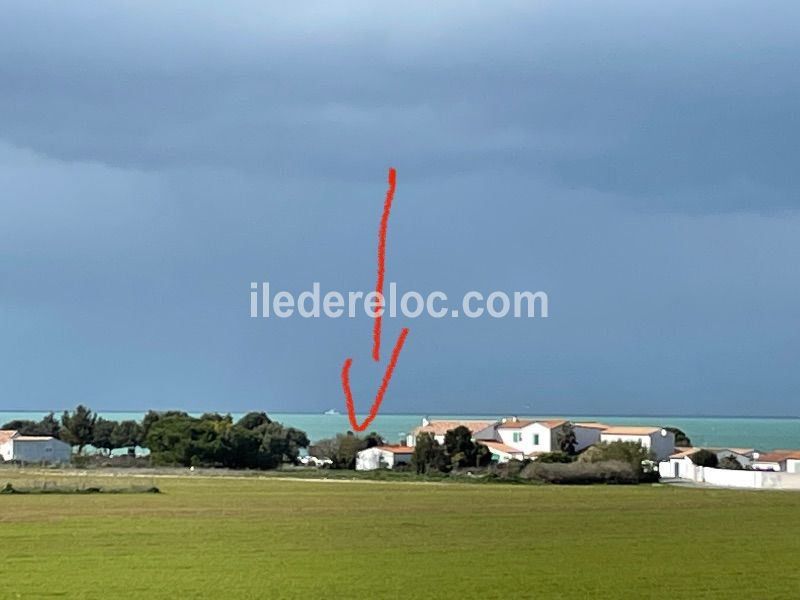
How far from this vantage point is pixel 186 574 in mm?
29531

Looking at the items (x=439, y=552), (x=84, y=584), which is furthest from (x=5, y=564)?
(x=439, y=552)

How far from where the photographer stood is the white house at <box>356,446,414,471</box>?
4363 inches

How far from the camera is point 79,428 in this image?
142m

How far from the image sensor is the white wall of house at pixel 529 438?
11575cm

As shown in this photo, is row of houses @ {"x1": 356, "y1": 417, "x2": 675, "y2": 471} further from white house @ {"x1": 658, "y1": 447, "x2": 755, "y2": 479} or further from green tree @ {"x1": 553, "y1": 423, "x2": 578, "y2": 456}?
white house @ {"x1": 658, "y1": 447, "x2": 755, "y2": 479}

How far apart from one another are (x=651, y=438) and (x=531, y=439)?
10553 mm

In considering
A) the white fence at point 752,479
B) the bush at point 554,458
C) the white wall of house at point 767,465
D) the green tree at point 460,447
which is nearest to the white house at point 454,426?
the green tree at point 460,447

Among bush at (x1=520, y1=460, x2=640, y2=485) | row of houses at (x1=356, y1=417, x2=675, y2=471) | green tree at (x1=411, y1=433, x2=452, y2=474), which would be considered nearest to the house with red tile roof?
row of houses at (x1=356, y1=417, x2=675, y2=471)

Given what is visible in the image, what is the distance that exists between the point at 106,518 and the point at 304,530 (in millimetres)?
7786

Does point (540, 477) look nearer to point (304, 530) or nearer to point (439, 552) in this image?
point (304, 530)

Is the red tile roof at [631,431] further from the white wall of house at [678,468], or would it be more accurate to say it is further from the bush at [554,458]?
the bush at [554,458]

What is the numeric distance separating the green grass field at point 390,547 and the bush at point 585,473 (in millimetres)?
26425

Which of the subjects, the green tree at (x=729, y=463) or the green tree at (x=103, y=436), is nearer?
the green tree at (x=729, y=463)

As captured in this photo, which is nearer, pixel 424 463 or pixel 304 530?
pixel 304 530
